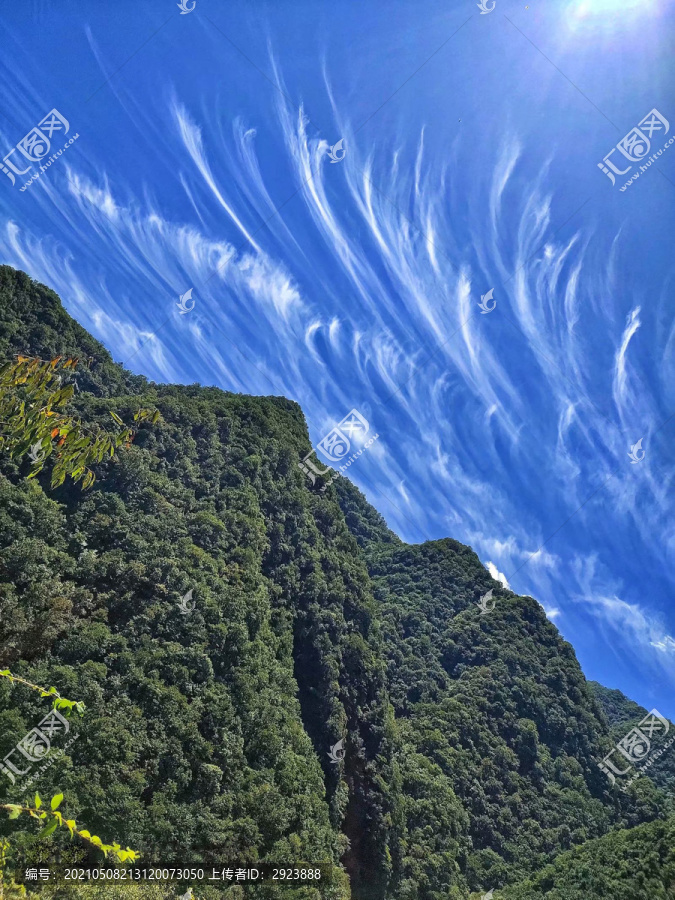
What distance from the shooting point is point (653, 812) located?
2099 inches

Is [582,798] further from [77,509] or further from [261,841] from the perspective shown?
[77,509]

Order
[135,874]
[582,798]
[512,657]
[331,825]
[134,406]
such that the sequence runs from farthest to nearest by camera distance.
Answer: [512,657], [582,798], [134,406], [331,825], [135,874]

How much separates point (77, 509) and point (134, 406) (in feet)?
29.9

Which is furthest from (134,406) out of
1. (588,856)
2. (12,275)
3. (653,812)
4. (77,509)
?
(653,812)
